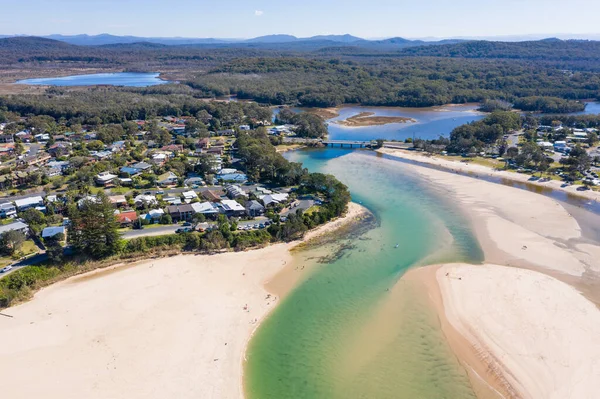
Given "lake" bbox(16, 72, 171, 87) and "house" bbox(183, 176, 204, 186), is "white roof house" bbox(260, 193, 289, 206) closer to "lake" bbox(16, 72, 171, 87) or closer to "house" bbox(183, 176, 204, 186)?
"house" bbox(183, 176, 204, 186)

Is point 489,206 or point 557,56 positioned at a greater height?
point 557,56

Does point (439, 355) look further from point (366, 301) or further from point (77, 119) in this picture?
point (77, 119)

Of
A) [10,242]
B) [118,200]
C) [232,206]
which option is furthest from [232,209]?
[10,242]

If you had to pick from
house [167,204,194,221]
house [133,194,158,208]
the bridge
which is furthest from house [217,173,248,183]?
the bridge

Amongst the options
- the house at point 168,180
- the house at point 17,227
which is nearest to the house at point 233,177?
the house at point 168,180

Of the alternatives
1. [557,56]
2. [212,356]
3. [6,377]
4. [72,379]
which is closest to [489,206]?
[212,356]

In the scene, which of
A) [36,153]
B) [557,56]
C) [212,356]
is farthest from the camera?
[557,56]

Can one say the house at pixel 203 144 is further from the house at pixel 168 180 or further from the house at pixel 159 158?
the house at pixel 168 180
